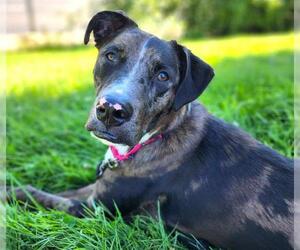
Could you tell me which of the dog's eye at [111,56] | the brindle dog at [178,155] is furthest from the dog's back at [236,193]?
the dog's eye at [111,56]

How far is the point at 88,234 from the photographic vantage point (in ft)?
10.7

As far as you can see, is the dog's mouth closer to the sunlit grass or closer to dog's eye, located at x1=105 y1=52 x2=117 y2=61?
dog's eye, located at x1=105 y1=52 x2=117 y2=61

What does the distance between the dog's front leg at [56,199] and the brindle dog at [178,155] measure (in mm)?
152

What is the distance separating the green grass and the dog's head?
0.63 m

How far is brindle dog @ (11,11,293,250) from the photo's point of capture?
3104 millimetres

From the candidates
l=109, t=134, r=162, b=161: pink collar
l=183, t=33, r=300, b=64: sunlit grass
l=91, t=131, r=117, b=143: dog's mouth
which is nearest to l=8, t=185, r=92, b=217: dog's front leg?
l=109, t=134, r=162, b=161: pink collar

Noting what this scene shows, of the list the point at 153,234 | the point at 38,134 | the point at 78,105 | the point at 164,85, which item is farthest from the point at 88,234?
the point at 78,105

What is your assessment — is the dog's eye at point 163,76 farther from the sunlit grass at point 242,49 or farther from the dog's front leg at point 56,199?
the sunlit grass at point 242,49

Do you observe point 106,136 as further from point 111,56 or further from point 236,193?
point 236,193

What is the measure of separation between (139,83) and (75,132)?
6.80ft

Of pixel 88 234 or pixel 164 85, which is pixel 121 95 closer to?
pixel 164 85

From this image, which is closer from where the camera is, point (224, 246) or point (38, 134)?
point (224, 246)

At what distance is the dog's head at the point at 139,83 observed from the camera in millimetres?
3086

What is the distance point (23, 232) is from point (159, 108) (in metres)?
1.17
